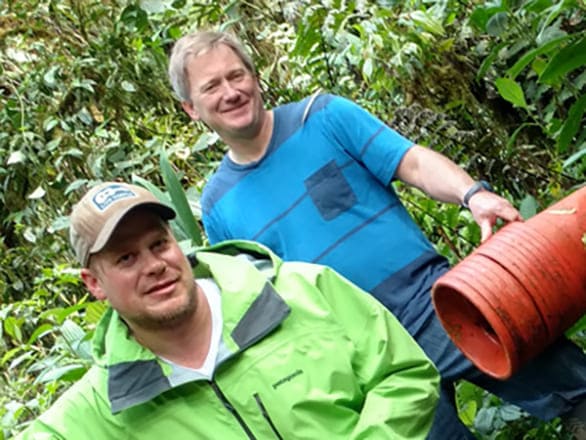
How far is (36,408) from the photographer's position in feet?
12.3

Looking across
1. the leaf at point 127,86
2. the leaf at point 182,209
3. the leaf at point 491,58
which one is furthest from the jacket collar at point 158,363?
the leaf at point 127,86

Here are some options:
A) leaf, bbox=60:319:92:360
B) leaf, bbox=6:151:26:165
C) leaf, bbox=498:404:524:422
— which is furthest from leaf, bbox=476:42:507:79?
leaf, bbox=6:151:26:165

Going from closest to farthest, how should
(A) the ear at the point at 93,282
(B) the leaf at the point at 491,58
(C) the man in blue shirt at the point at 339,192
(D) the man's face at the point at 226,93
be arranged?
(A) the ear at the point at 93,282
(C) the man in blue shirt at the point at 339,192
(D) the man's face at the point at 226,93
(B) the leaf at the point at 491,58

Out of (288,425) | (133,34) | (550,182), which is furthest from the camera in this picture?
(133,34)

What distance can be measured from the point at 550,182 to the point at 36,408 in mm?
2257

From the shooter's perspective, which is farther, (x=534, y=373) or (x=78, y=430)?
(x=534, y=373)

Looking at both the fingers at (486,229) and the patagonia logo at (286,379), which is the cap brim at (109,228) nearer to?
the patagonia logo at (286,379)

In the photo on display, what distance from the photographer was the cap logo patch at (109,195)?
6.30 feet

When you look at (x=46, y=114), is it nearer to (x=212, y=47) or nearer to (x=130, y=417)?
(x=212, y=47)

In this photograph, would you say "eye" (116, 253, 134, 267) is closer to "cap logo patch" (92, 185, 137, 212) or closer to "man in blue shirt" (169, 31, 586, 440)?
"cap logo patch" (92, 185, 137, 212)

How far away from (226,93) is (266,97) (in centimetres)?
237

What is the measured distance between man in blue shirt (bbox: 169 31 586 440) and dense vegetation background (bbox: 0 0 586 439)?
15.6 inches

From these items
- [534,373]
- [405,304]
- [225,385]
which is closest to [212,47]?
[405,304]

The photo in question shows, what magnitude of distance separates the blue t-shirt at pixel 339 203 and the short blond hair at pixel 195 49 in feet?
0.68
